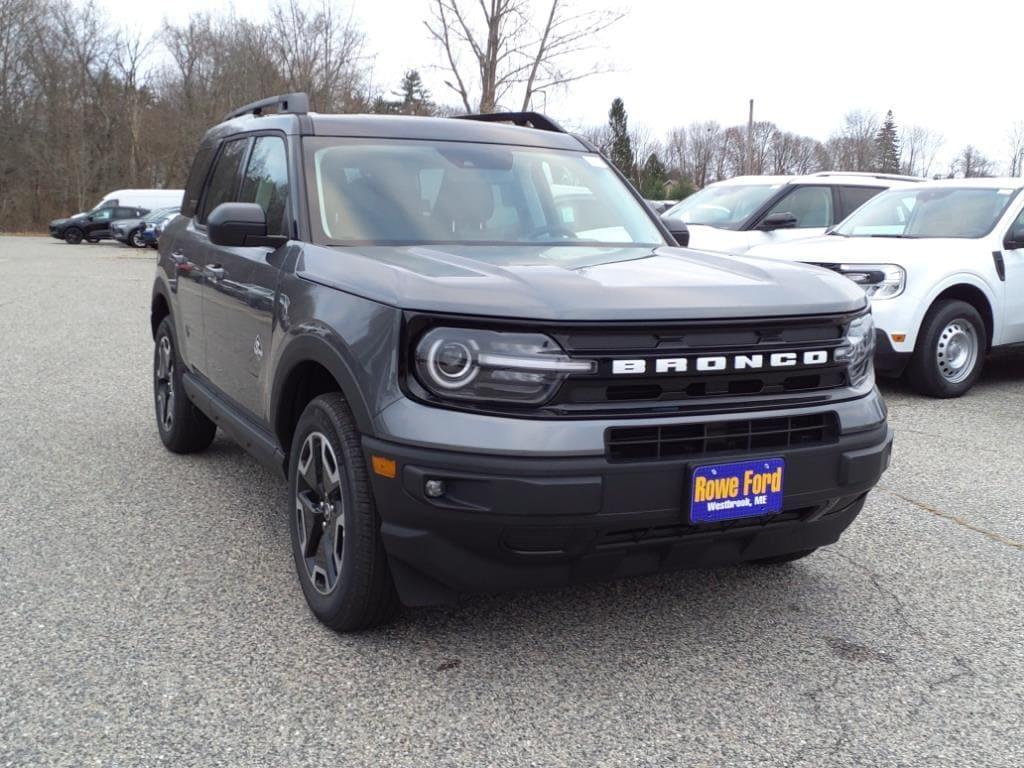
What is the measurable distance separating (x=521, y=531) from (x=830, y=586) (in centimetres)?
168

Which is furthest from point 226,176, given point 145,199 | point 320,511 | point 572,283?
point 145,199

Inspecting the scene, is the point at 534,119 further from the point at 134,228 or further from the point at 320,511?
the point at 134,228

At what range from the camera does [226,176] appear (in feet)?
16.8

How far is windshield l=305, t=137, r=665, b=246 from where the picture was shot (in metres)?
3.92

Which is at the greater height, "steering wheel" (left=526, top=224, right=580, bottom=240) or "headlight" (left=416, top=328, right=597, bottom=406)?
"steering wheel" (left=526, top=224, right=580, bottom=240)

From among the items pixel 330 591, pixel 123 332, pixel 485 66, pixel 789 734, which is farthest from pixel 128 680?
pixel 485 66

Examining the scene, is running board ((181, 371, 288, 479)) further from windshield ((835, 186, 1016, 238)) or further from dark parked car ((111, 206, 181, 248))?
dark parked car ((111, 206, 181, 248))

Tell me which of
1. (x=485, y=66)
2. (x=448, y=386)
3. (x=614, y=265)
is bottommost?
(x=448, y=386)

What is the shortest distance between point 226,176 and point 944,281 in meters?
5.49

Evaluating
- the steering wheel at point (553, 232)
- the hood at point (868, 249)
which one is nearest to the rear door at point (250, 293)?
the steering wheel at point (553, 232)

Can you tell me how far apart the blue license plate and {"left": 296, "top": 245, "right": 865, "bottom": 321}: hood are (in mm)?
455

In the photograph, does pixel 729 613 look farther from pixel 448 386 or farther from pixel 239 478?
pixel 239 478

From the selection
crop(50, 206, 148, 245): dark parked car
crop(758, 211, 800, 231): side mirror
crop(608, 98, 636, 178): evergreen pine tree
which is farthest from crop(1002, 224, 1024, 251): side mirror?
crop(608, 98, 636, 178): evergreen pine tree

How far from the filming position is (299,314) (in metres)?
3.49
